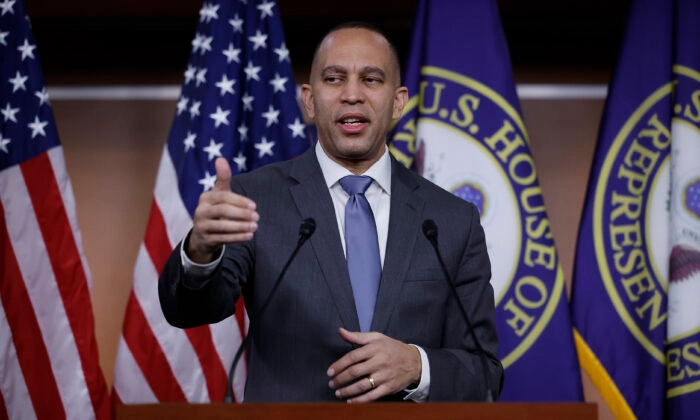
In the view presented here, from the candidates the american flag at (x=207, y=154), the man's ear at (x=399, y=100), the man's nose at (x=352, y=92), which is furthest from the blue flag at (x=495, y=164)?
the man's nose at (x=352, y=92)

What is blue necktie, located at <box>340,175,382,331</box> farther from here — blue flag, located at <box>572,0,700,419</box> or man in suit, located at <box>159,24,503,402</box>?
blue flag, located at <box>572,0,700,419</box>

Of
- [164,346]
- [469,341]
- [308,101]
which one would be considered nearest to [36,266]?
[164,346]

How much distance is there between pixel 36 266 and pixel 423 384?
1838mm

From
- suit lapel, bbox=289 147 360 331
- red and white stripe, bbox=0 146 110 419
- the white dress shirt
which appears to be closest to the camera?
suit lapel, bbox=289 147 360 331

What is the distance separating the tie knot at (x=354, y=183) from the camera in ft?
6.91

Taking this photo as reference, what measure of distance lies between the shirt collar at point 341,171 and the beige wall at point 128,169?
1.78m

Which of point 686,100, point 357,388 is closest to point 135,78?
point 686,100

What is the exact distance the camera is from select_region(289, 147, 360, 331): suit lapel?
1.92 meters

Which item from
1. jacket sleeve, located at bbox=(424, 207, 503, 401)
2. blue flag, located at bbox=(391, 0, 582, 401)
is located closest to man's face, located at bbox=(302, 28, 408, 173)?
jacket sleeve, located at bbox=(424, 207, 503, 401)

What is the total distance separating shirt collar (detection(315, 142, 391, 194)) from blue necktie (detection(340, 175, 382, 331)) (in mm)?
81

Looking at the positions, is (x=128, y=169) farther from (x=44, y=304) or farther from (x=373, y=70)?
(x=373, y=70)

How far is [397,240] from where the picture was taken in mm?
2014

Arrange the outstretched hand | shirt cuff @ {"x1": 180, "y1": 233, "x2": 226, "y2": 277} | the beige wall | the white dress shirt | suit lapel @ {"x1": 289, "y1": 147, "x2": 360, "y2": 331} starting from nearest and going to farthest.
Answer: the outstretched hand < shirt cuff @ {"x1": 180, "y1": 233, "x2": 226, "y2": 277} < suit lapel @ {"x1": 289, "y1": 147, "x2": 360, "y2": 331} < the white dress shirt < the beige wall

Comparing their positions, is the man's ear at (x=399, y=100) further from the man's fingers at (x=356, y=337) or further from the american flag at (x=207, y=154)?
the american flag at (x=207, y=154)
